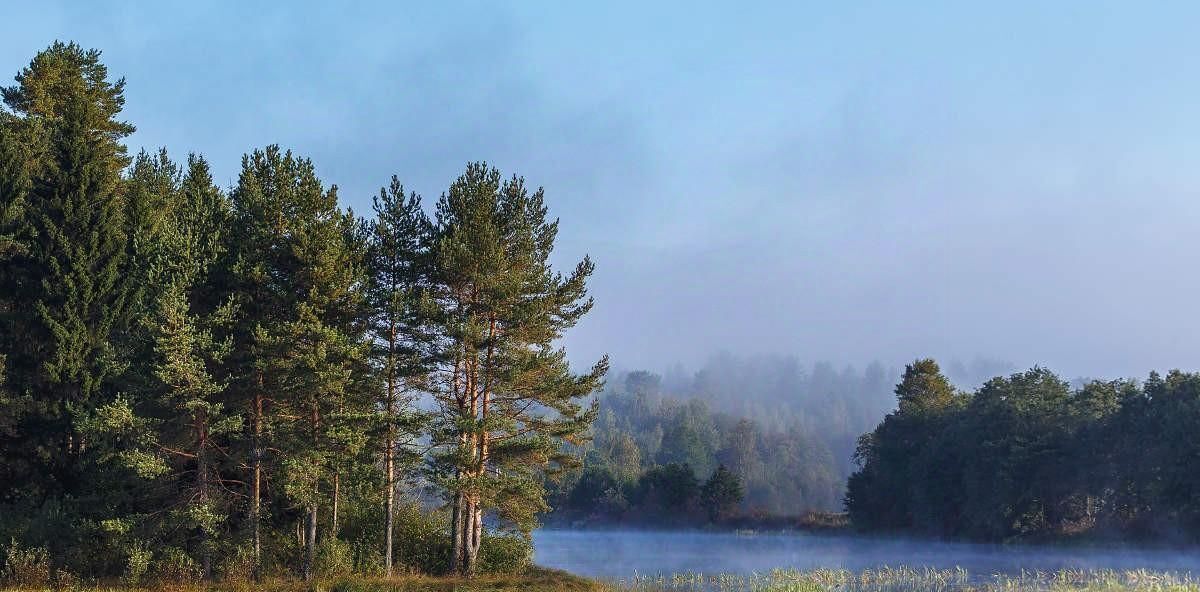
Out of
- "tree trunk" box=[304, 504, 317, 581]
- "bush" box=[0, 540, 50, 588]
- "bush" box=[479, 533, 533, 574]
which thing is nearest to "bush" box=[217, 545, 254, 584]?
"tree trunk" box=[304, 504, 317, 581]

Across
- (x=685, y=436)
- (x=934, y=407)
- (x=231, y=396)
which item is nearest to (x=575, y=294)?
(x=231, y=396)

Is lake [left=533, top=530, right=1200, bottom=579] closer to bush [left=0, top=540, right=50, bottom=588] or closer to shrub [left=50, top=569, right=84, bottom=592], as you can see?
shrub [left=50, top=569, right=84, bottom=592]

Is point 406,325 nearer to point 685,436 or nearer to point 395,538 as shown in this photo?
point 395,538

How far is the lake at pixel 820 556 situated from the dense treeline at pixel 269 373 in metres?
12.9

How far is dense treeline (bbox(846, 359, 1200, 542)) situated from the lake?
148 inches

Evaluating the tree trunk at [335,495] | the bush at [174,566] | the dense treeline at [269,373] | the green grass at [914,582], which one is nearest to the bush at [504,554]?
the dense treeline at [269,373]

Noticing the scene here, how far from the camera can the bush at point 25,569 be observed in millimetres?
26547

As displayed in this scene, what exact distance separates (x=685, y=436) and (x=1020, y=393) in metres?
114

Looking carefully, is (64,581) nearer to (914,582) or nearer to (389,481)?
(389,481)

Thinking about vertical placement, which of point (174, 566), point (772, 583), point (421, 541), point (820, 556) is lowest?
point (820, 556)

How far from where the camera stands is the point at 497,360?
108ft

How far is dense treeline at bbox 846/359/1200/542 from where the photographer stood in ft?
195

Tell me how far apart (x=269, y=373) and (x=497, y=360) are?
26.2 ft

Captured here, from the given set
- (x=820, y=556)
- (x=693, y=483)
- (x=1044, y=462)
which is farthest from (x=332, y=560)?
(x=693, y=483)
